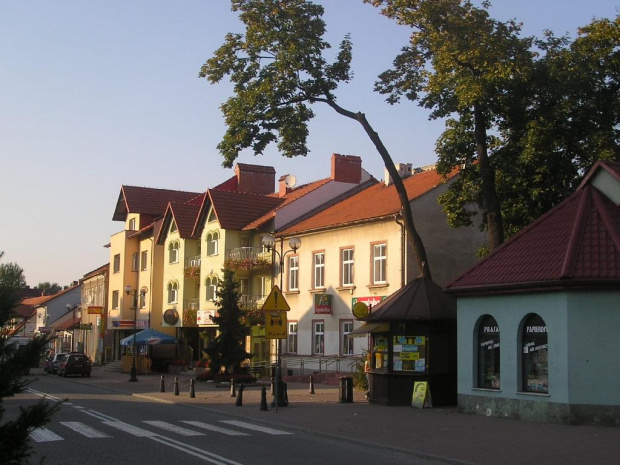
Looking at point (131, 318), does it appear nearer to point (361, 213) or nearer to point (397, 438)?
point (361, 213)

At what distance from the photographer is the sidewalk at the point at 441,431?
1315 centimetres

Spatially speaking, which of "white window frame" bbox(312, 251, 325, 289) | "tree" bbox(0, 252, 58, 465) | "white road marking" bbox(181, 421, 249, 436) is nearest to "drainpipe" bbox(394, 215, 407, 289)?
"white window frame" bbox(312, 251, 325, 289)

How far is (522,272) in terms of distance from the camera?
61.9 ft

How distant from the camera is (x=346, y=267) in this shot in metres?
36.5

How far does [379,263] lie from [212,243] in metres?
15.1

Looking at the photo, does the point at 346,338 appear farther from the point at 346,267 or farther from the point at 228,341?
the point at 228,341

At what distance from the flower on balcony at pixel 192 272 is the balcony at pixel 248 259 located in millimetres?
5401

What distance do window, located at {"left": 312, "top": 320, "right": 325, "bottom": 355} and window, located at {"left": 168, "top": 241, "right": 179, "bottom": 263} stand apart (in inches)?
640

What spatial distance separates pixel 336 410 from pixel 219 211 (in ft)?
79.1

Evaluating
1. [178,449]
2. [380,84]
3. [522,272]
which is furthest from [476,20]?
[178,449]

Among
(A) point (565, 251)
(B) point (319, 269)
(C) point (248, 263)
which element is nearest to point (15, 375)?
(A) point (565, 251)

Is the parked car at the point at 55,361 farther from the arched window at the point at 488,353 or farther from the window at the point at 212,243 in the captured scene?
the arched window at the point at 488,353

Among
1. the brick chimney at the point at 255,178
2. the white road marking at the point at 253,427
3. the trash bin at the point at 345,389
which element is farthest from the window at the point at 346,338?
the brick chimney at the point at 255,178

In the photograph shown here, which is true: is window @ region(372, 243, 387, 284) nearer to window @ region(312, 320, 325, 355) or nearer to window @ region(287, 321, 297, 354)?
window @ region(312, 320, 325, 355)
